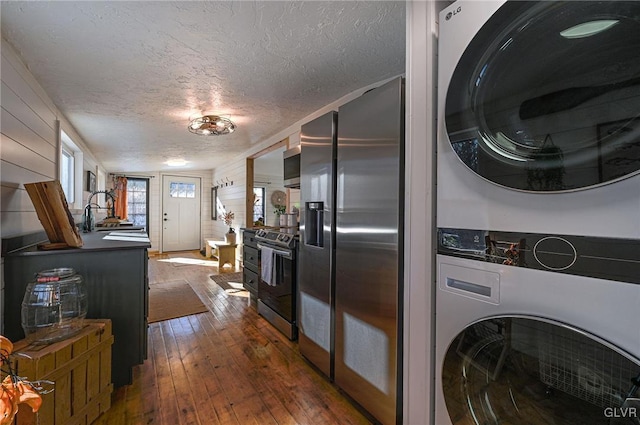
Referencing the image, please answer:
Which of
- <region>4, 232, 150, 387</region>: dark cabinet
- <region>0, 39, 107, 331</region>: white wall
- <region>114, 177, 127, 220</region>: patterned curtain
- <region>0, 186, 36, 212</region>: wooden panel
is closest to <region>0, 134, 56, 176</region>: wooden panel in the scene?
<region>0, 39, 107, 331</region>: white wall

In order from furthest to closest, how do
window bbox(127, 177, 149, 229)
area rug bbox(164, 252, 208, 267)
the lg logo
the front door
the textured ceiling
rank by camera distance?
the front door → window bbox(127, 177, 149, 229) → area rug bbox(164, 252, 208, 267) → the textured ceiling → the lg logo

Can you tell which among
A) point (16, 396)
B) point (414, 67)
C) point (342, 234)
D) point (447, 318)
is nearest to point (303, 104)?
point (342, 234)

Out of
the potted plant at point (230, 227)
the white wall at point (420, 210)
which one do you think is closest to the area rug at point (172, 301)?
the potted plant at point (230, 227)

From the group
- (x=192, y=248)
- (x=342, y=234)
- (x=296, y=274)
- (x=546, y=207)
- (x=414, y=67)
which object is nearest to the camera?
(x=546, y=207)

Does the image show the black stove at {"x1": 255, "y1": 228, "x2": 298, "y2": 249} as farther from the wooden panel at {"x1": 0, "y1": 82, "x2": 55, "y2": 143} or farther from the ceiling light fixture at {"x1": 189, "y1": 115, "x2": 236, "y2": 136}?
the wooden panel at {"x1": 0, "y1": 82, "x2": 55, "y2": 143}

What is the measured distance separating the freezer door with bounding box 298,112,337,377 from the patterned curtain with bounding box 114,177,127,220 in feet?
21.4

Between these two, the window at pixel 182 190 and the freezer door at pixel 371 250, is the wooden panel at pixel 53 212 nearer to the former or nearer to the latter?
the freezer door at pixel 371 250

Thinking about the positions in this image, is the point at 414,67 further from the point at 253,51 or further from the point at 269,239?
the point at 269,239

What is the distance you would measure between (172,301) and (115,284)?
6.44 ft

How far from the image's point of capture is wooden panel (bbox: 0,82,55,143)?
1.53 meters

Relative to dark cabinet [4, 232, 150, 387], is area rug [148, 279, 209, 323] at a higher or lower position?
lower

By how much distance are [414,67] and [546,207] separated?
2.24 ft

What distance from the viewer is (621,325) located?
0.58 meters

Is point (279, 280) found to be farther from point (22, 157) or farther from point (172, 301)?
point (22, 157)
